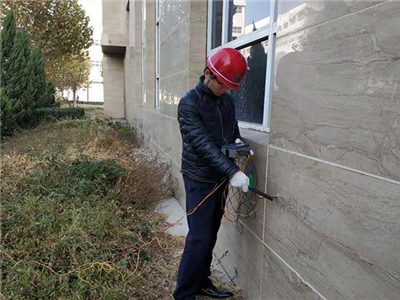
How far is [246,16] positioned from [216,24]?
2.71ft

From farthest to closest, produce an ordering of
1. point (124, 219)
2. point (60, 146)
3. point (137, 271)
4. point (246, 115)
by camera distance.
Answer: point (60, 146), point (124, 219), point (246, 115), point (137, 271)

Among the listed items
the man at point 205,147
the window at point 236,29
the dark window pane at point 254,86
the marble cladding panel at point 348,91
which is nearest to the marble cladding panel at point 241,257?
the man at point 205,147

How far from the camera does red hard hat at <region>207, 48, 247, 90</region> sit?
214 cm

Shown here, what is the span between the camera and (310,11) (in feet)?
5.65

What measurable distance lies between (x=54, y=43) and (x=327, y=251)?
2034 centimetres

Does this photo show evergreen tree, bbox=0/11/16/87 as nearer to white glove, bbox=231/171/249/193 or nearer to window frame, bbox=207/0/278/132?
window frame, bbox=207/0/278/132

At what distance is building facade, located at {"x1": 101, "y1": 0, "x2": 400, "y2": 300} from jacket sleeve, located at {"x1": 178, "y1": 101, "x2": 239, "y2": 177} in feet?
1.04

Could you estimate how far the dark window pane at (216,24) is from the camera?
395 centimetres

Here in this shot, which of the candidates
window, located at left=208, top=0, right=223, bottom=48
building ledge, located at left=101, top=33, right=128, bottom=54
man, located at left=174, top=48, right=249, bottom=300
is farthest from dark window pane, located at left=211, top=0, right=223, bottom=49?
building ledge, located at left=101, top=33, right=128, bottom=54

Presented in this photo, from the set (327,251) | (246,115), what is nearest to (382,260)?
(327,251)

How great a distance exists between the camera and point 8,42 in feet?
37.6

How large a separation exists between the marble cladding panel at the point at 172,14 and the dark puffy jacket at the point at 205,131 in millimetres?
2217

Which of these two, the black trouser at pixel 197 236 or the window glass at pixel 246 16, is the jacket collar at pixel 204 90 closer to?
the black trouser at pixel 197 236

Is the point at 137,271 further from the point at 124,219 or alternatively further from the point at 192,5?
the point at 192,5
